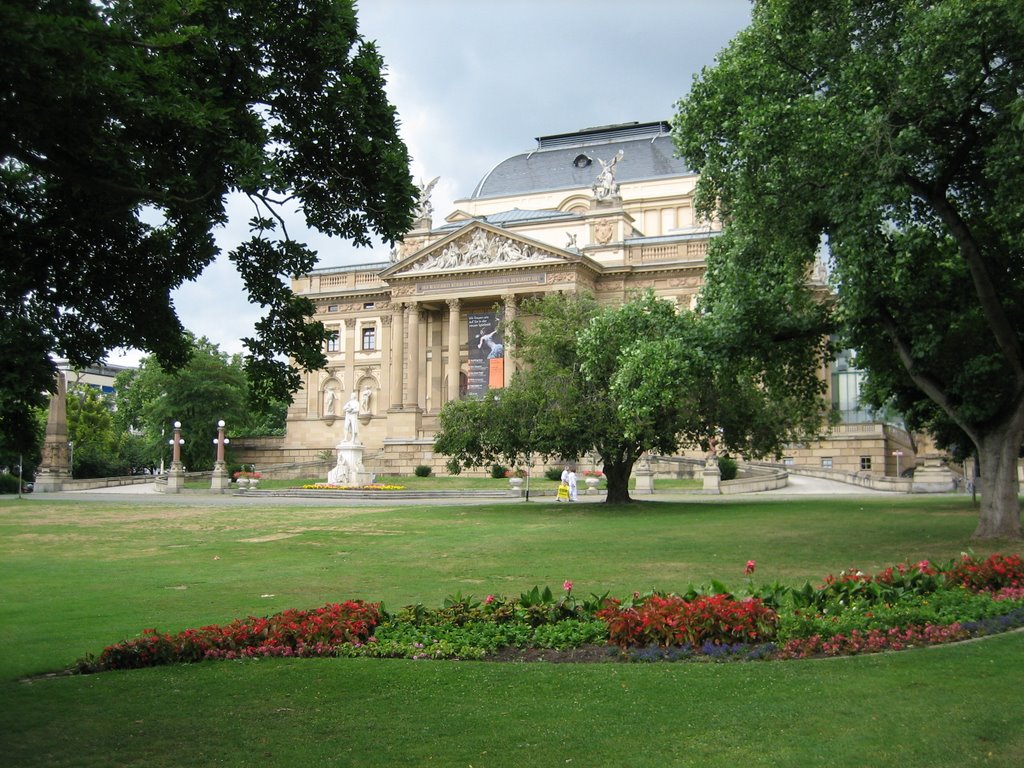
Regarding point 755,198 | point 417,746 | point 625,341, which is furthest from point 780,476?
point 417,746

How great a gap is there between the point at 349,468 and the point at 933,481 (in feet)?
108

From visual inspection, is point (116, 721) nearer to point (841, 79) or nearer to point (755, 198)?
point (755, 198)

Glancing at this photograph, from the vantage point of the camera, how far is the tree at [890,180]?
19.1 metres

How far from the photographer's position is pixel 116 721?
8391 mm

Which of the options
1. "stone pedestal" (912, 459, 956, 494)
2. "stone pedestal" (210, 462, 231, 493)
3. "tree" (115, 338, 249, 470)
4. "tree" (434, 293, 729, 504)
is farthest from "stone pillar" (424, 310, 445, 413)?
"stone pedestal" (912, 459, 956, 494)

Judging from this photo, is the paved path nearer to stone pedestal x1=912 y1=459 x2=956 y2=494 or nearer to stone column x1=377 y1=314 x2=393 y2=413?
stone pedestal x1=912 y1=459 x2=956 y2=494

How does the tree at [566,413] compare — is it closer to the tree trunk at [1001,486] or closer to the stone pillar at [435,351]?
the tree trunk at [1001,486]

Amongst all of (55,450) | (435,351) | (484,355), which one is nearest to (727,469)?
(484,355)

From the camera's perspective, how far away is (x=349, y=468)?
196ft

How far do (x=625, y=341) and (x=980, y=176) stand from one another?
912cm

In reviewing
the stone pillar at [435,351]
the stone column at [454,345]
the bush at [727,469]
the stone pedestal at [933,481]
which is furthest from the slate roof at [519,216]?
the stone pedestal at [933,481]

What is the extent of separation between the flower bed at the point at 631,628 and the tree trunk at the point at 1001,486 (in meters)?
9.43

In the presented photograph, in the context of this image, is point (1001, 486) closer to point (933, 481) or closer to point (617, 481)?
point (617, 481)

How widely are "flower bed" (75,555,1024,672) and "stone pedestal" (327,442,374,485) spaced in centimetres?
4791
